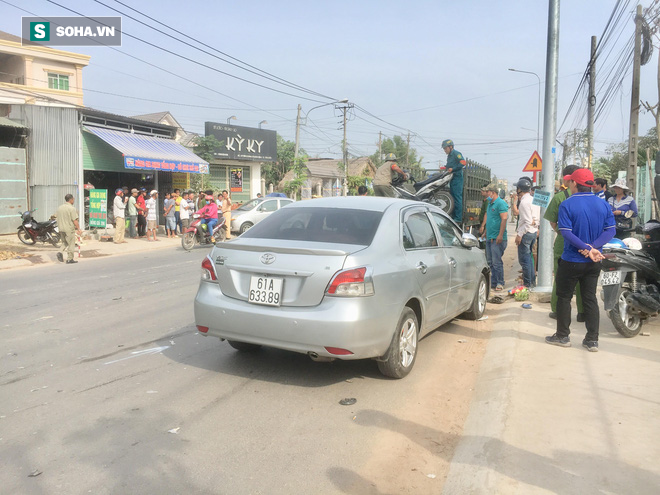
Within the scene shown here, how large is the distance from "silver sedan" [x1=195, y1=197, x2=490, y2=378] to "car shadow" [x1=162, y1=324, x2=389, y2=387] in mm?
211

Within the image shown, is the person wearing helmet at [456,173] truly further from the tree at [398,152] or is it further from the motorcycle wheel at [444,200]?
the tree at [398,152]

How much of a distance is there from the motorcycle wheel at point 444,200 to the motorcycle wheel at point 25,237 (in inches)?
491

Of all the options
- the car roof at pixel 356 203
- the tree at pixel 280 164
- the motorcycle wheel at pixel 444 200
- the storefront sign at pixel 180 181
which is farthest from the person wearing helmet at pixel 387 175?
the tree at pixel 280 164

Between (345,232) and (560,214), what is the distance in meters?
2.35

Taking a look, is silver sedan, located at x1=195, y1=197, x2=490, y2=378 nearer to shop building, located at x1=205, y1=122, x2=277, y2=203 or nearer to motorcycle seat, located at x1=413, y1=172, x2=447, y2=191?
motorcycle seat, located at x1=413, y1=172, x2=447, y2=191

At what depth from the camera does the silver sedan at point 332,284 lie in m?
4.38

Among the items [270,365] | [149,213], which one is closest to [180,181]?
[149,213]

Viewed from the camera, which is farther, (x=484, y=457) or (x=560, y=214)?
(x=560, y=214)

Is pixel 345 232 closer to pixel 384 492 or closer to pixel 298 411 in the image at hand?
pixel 298 411

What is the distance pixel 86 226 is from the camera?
70.1ft

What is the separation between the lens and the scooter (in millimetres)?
11461

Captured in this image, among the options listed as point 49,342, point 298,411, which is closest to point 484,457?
point 298,411

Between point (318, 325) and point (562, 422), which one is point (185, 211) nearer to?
point (318, 325)

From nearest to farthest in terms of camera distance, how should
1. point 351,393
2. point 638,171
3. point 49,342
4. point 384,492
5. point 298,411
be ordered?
1. point 384,492
2. point 298,411
3. point 351,393
4. point 49,342
5. point 638,171
